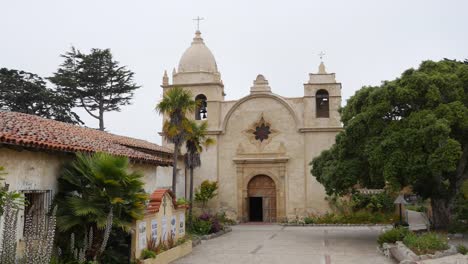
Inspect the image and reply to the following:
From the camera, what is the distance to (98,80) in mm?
38531

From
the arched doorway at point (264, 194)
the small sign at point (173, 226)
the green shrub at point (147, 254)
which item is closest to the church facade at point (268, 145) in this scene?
the arched doorway at point (264, 194)

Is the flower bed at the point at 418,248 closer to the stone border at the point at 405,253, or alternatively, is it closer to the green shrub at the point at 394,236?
the stone border at the point at 405,253

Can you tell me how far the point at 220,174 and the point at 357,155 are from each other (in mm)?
12564

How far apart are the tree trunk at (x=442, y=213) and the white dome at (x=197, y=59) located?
682 inches

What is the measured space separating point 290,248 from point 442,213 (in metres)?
7.04

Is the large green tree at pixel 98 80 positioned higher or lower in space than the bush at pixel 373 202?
higher

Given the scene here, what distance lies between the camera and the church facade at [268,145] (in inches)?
1199

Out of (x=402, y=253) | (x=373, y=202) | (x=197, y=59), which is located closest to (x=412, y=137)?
(x=402, y=253)

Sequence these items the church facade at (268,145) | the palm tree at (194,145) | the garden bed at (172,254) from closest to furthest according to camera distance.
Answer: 1. the garden bed at (172,254)
2. the palm tree at (194,145)
3. the church facade at (268,145)

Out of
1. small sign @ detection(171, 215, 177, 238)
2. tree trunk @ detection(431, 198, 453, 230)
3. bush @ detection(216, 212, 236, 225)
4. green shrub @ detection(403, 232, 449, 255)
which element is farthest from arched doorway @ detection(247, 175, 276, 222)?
green shrub @ detection(403, 232, 449, 255)

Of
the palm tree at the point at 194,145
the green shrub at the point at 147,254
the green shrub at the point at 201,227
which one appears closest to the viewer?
the green shrub at the point at 147,254

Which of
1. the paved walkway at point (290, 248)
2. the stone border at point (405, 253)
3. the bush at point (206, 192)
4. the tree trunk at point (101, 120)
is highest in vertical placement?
the tree trunk at point (101, 120)

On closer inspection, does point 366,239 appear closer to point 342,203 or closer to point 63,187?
point 342,203

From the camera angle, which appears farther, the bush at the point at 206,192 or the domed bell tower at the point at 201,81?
A: the domed bell tower at the point at 201,81
